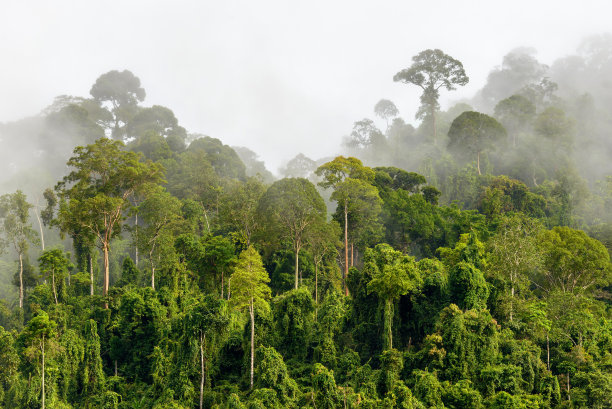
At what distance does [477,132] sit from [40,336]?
51504 millimetres

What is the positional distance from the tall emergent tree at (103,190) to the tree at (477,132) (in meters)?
38.0

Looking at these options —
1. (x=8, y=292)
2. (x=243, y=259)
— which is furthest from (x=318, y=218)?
(x=8, y=292)

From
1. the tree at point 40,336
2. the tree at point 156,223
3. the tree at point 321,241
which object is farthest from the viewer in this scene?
the tree at point 156,223

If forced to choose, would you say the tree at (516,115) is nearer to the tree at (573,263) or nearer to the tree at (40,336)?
the tree at (573,263)

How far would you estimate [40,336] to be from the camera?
92.8 feet

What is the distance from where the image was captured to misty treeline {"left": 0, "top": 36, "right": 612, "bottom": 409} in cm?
2792

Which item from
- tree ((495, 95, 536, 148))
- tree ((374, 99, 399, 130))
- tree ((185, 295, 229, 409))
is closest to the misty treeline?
tree ((185, 295, 229, 409))

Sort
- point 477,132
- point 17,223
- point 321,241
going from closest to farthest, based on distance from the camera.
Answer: point 321,241 → point 17,223 → point 477,132

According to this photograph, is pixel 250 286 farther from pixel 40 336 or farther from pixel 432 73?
pixel 432 73

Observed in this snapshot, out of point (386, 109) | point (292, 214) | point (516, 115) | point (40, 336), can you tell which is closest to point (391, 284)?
point (292, 214)

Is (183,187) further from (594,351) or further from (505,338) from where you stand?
(594,351)

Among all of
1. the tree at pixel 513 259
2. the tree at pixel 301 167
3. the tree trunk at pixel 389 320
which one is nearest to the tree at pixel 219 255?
the tree trunk at pixel 389 320

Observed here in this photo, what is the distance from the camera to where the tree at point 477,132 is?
197ft

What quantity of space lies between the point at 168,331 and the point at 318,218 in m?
14.0
